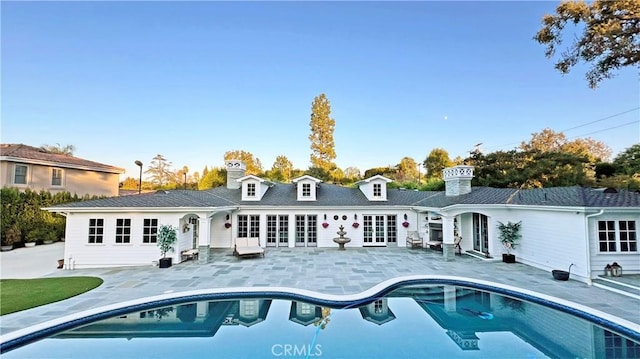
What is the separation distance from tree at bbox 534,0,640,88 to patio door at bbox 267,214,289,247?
14.6 metres

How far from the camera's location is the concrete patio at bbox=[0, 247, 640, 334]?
6754mm

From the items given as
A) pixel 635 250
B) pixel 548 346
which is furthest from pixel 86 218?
pixel 635 250

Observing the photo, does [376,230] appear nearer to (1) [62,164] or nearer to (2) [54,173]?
(1) [62,164]

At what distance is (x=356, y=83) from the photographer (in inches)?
736

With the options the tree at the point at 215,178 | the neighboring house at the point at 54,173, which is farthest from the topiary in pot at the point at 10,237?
the tree at the point at 215,178

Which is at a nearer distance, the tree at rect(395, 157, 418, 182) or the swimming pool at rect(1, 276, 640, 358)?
the swimming pool at rect(1, 276, 640, 358)

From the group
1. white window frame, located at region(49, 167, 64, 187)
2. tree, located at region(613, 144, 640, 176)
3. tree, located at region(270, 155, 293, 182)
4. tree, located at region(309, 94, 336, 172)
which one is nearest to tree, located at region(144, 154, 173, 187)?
tree, located at region(270, 155, 293, 182)

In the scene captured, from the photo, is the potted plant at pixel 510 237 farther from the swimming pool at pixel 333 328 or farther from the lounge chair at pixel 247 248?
the lounge chair at pixel 247 248

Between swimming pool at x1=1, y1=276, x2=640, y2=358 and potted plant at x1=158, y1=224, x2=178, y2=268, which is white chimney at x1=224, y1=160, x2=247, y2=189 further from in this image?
swimming pool at x1=1, y1=276, x2=640, y2=358

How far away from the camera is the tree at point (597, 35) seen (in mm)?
9453

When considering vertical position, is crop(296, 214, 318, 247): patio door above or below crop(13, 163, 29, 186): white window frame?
below

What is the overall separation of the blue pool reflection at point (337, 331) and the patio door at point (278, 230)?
7.83 meters

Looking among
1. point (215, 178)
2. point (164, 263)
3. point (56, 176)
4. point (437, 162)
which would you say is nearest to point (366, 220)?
point (164, 263)

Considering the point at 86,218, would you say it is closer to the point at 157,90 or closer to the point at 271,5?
the point at 157,90
